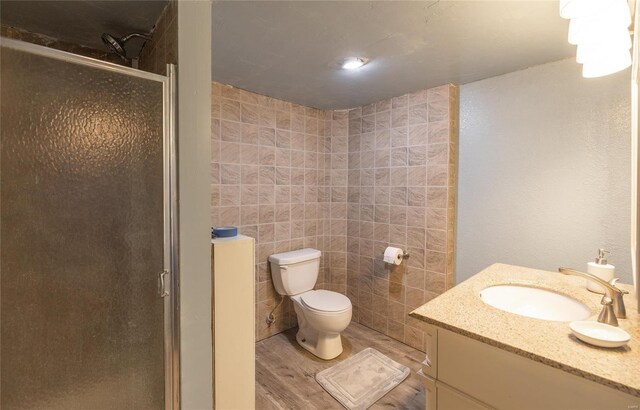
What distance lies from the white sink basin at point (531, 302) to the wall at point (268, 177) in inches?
65.6

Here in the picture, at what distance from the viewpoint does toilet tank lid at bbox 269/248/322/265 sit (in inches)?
90.4

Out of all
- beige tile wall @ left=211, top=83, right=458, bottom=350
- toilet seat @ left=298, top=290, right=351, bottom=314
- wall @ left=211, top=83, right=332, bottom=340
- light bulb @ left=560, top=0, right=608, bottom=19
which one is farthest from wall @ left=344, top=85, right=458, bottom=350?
light bulb @ left=560, top=0, right=608, bottom=19

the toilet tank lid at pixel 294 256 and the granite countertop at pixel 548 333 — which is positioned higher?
the granite countertop at pixel 548 333

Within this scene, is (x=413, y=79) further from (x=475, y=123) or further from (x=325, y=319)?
(x=325, y=319)

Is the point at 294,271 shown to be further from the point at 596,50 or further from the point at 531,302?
the point at 596,50

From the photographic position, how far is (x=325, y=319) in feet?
6.70

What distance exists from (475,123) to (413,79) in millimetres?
557

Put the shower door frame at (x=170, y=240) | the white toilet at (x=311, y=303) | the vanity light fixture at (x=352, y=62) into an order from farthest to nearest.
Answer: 1. the white toilet at (x=311, y=303)
2. the vanity light fixture at (x=352, y=62)
3. the shower door frame at (x=170, y=240)

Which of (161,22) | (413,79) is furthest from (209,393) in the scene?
(413,79)

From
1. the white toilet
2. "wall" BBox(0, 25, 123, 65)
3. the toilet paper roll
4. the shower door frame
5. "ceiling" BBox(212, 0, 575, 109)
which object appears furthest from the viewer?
the toilet paper roll

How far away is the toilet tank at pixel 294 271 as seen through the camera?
230 cm

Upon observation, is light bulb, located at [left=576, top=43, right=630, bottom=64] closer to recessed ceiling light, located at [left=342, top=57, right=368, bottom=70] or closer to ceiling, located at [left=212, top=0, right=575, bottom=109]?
ceiling, located at [left=212, top=0, right=575, bottom=109]

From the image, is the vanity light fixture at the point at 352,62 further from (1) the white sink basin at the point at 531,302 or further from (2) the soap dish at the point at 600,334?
(2) the soap dish at the point at 600,334

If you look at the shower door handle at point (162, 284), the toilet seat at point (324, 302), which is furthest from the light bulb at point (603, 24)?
the toilet seat at point (324, 302)
